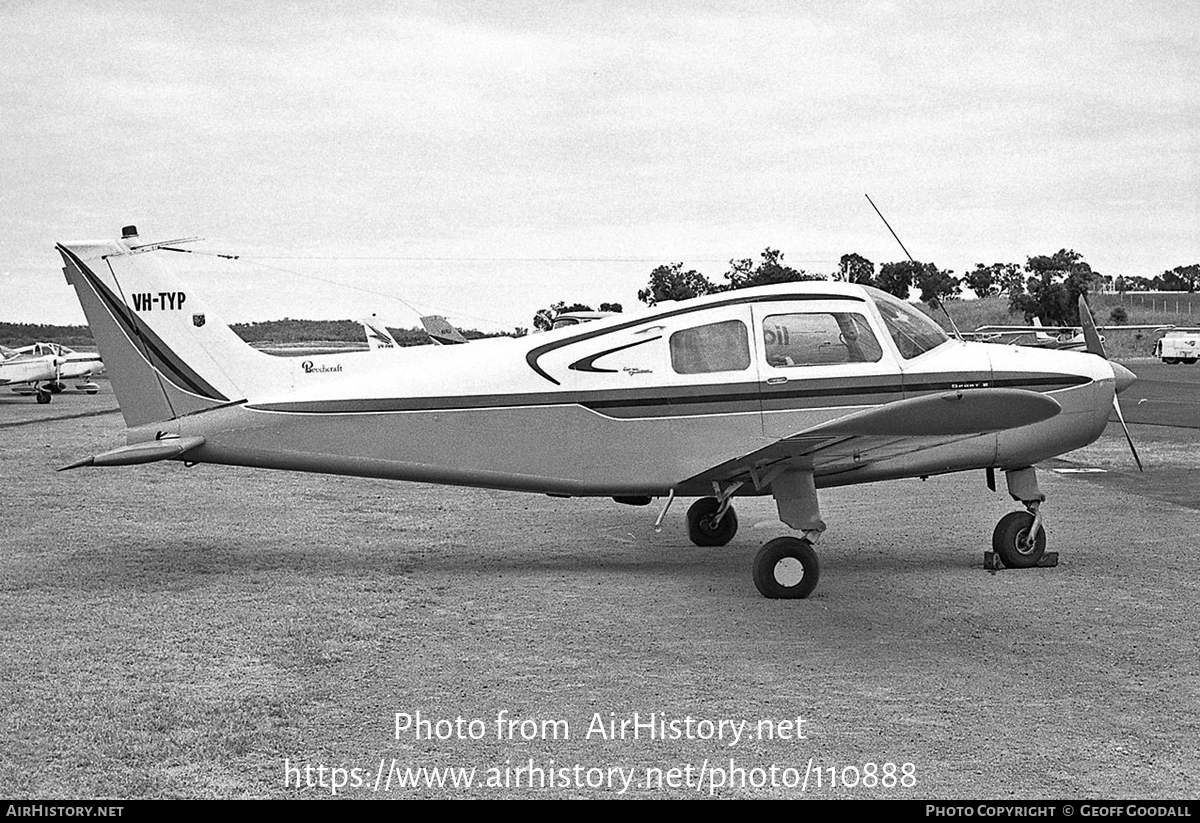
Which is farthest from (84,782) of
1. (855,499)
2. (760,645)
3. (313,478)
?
(313,478)

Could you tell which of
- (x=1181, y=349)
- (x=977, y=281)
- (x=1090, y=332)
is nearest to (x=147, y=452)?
(x=1090, y=332)

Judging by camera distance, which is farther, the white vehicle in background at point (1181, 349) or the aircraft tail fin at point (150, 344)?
the white vehicle in background at point (1181, 349)

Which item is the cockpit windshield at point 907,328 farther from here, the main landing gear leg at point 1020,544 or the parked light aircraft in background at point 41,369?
the parked light aircraft in background at point 41,369

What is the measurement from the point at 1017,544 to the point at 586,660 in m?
4.53

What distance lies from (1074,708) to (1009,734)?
2.06ft

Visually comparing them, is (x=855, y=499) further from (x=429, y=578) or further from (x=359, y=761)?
(x=359, y=761)

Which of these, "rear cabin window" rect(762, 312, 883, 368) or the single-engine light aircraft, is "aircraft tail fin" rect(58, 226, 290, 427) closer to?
the single-engine light aircraft

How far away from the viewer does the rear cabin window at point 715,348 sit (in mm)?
9680

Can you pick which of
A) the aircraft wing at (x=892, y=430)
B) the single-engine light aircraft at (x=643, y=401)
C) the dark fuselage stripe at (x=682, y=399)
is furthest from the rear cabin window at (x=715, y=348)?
the aircraft wing at (x=892, y=430)

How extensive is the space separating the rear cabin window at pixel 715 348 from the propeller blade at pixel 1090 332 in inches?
143

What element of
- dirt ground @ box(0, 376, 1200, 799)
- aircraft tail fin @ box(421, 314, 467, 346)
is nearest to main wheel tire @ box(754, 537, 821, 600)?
dirt ground @ box(0, 376, 1200, 799)

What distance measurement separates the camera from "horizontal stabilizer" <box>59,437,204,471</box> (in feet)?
30.7

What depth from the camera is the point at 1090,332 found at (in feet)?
37.3

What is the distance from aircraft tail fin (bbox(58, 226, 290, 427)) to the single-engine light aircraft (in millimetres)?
25
